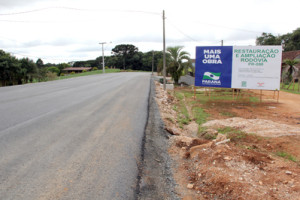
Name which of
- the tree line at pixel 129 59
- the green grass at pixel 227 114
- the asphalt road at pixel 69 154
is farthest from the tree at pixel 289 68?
the tree line at pixel 129 59

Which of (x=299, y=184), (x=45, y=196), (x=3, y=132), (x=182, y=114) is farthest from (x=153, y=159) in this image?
(x=182, y=114)

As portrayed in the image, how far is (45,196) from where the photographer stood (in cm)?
376

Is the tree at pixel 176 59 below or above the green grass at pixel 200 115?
above

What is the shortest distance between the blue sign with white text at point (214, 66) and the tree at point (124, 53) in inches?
3321

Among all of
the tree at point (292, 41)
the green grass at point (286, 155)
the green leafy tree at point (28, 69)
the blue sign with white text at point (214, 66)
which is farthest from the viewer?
the tree at point (292, 41)

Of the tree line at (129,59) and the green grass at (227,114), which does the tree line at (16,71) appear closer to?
the green grass at (227,114)

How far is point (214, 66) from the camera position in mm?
15859

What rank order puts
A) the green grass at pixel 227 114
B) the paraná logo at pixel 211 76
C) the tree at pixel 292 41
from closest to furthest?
the green grass at pixel 227 114 < the paraná logo at pixel 211 76 < the tree at pixel 292 41

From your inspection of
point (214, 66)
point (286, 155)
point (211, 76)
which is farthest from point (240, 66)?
point (286, 155)

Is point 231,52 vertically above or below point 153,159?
above

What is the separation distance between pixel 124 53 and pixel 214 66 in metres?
88.8

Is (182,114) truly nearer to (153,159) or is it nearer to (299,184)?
(153,159)

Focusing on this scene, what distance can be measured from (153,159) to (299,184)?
9.72ft

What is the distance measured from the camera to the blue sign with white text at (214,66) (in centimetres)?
1558
